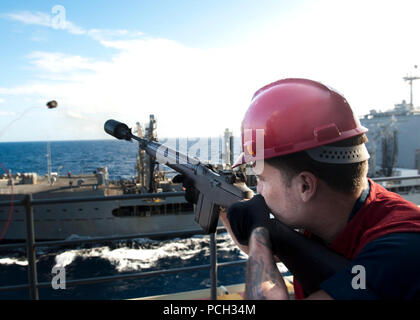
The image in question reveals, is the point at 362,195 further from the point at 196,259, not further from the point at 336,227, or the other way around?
the point at 196,259

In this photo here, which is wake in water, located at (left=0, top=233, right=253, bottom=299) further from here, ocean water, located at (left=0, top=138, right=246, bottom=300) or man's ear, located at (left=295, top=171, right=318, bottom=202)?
man's ear, located at (left=295, top=171, right=318, bottom=202)

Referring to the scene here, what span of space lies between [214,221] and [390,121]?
35.9 metres

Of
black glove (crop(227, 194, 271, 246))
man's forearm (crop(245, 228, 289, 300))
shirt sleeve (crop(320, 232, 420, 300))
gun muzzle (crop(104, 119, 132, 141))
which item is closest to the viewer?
shirt sleeve (crop(320, 232, 420, 300))

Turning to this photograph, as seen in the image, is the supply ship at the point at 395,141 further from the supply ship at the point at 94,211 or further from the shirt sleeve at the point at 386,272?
the shirt sleeve at the point at 386,272

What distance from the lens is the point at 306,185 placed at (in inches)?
38.4

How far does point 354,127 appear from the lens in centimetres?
104

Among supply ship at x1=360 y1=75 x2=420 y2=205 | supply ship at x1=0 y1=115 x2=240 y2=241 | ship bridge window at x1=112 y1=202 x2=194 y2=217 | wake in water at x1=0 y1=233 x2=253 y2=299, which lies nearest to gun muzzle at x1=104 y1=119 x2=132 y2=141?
wake in water at x1=0 y1=233 x2=253 y2=299

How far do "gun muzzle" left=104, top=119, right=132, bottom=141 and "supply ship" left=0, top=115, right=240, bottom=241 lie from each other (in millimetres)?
21296

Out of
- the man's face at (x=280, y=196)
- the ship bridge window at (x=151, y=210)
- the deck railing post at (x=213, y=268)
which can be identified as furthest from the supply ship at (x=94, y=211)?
the man's face at (x=280, y=196)

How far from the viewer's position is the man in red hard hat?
35.4 inches

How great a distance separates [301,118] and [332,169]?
7.8 inches

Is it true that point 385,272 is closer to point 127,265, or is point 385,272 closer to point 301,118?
point 301,118

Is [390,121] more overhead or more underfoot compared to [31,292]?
more overhead
